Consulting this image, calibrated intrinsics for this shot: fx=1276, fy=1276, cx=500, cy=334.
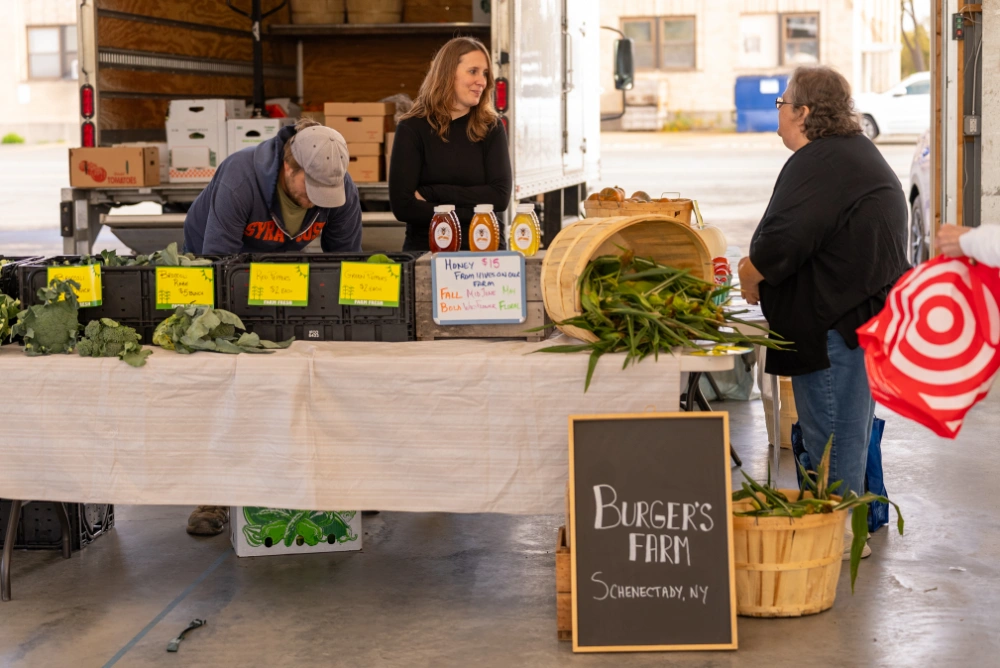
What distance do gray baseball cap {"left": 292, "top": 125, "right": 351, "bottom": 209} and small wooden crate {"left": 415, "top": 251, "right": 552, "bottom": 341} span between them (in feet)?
1.73

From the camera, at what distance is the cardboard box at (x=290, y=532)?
13.7 ft

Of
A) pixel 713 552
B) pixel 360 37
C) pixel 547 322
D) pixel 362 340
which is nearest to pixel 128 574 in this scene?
pixel 362 340

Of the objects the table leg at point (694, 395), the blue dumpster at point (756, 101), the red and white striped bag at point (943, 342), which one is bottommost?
the table leg at point (694, 395)

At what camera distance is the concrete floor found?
340cm

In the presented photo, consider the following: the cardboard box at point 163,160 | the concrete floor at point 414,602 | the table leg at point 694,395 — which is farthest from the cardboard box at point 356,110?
the concrete floor at point 414,602

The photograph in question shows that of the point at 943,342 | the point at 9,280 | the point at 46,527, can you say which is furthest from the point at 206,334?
the point at 943,342

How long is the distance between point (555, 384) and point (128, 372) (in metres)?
1.20

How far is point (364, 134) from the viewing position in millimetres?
7199

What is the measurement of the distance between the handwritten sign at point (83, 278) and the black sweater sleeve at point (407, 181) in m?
1.33

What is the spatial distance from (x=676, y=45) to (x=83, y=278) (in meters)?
30.2

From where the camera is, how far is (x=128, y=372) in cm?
357

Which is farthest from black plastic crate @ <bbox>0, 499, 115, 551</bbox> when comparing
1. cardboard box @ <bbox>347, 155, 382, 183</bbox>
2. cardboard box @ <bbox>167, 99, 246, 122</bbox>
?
cardboard box @ <bbox>167, 99, 246, 122</bbox>

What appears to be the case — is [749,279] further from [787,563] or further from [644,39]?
[644,39]

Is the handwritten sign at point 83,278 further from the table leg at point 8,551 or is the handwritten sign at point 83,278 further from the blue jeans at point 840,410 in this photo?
the blue jeans at point 840,410
